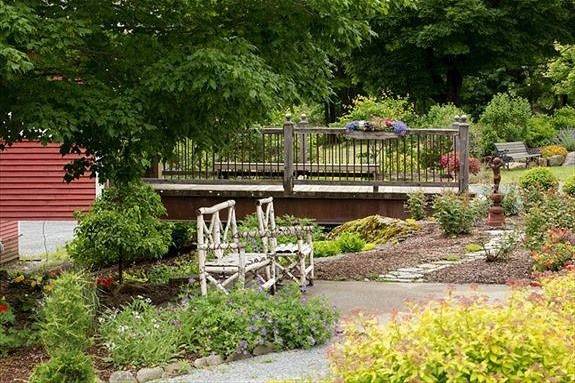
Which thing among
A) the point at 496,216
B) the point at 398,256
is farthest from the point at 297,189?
the point at 398,256

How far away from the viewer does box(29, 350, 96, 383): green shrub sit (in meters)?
6.88

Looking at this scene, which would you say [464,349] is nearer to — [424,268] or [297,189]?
[424,268]

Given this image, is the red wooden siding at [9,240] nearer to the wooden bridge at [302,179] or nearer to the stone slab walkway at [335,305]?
the wooden bridge at [302,179]

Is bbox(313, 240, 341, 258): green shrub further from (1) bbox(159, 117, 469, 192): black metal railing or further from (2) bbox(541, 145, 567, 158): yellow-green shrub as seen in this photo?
(2) bbox(541, 145, 567, 158): yellow-green shrub

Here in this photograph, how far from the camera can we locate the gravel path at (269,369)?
7441mm

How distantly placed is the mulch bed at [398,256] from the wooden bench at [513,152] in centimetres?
1346

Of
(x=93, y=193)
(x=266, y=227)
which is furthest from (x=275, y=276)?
(x=93, y=193)

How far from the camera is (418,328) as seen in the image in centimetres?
517

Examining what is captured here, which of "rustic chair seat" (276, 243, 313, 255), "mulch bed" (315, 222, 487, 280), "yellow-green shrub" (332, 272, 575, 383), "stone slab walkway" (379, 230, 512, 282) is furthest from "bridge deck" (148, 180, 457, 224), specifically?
"yellow-green shrub" (332, 272, 575, 383)

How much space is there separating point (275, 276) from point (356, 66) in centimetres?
2909

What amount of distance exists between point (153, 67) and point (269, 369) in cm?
319

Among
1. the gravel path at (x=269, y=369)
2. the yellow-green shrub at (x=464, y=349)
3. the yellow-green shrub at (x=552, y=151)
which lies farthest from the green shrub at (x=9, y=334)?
the yellow-green shrub at (x=552, y=151)

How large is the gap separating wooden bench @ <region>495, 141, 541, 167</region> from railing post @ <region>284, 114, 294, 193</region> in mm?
12010

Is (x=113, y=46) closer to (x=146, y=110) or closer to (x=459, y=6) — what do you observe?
(x=146, y=110)
